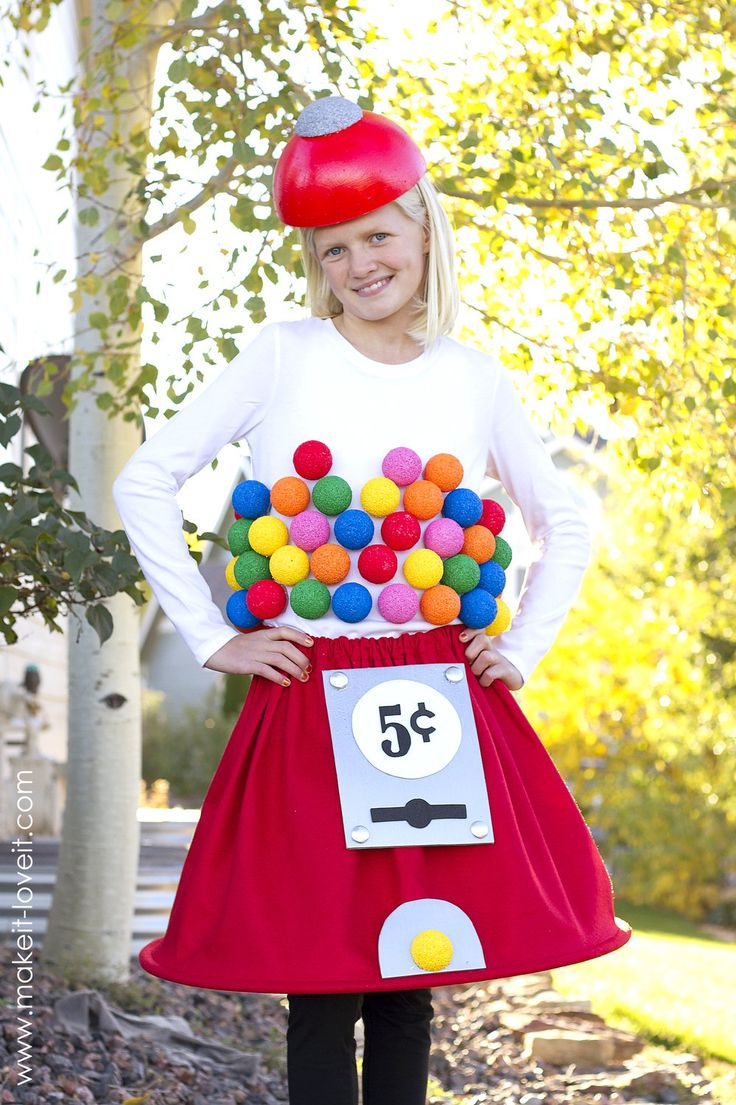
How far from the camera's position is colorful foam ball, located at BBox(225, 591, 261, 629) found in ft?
7.14

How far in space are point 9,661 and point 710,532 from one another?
14.7 feet

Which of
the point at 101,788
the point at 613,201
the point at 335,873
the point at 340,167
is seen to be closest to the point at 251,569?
the point at 335,873

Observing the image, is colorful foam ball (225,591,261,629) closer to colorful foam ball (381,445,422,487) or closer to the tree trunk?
colorful foam ball (381,445,422,487)

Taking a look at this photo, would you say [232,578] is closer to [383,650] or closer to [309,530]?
[309,530]

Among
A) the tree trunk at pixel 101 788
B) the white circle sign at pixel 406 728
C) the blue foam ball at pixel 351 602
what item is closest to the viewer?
the white circle sign at pixel 406 728

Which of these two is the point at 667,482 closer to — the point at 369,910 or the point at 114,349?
the point at 114,349

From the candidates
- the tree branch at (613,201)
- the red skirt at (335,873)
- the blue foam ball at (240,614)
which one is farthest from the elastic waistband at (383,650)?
the tree branch at (613,201)

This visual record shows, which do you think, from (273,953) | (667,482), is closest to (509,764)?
(273,953)

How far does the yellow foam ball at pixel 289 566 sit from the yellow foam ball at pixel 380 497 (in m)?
0.13

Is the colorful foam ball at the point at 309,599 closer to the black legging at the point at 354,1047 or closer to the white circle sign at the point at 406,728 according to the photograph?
the white circle sign at the point at 406,728

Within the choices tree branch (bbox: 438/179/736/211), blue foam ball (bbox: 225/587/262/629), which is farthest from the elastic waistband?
tree branch (bbox: 438/179/736/211)

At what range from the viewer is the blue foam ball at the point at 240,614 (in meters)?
2.18

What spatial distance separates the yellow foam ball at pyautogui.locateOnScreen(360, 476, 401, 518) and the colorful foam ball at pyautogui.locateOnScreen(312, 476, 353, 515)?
3cm

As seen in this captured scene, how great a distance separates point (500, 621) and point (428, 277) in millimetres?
580
